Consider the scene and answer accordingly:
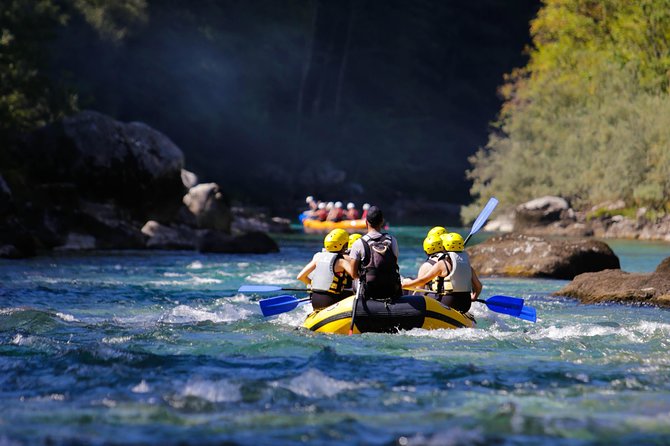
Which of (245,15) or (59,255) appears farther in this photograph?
(245,15)

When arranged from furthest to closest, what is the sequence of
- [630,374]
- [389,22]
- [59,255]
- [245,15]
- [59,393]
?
[389,22] < [245,15] < [59,255] < [630,374] < [59,393]

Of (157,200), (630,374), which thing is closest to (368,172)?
(157,200)

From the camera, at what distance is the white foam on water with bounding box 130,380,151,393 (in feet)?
26.3

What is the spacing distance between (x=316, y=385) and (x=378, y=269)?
2716mm

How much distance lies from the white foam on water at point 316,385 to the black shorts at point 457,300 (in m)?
3.63

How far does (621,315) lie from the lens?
44.6ft

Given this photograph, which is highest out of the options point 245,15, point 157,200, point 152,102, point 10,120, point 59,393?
point 245,15

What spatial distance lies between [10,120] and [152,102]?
24097mm

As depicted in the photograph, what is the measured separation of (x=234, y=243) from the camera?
27359 mm

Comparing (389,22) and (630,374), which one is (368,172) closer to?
(389,22)

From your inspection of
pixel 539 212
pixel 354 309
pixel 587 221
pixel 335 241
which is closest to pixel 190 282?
pixel 335 241

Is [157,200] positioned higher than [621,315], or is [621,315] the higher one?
[157,200]

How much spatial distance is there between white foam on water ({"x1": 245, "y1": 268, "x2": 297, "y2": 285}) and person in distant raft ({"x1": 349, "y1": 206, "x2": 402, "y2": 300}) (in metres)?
8.35

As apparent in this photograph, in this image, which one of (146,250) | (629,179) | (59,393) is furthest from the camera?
(629,179)
